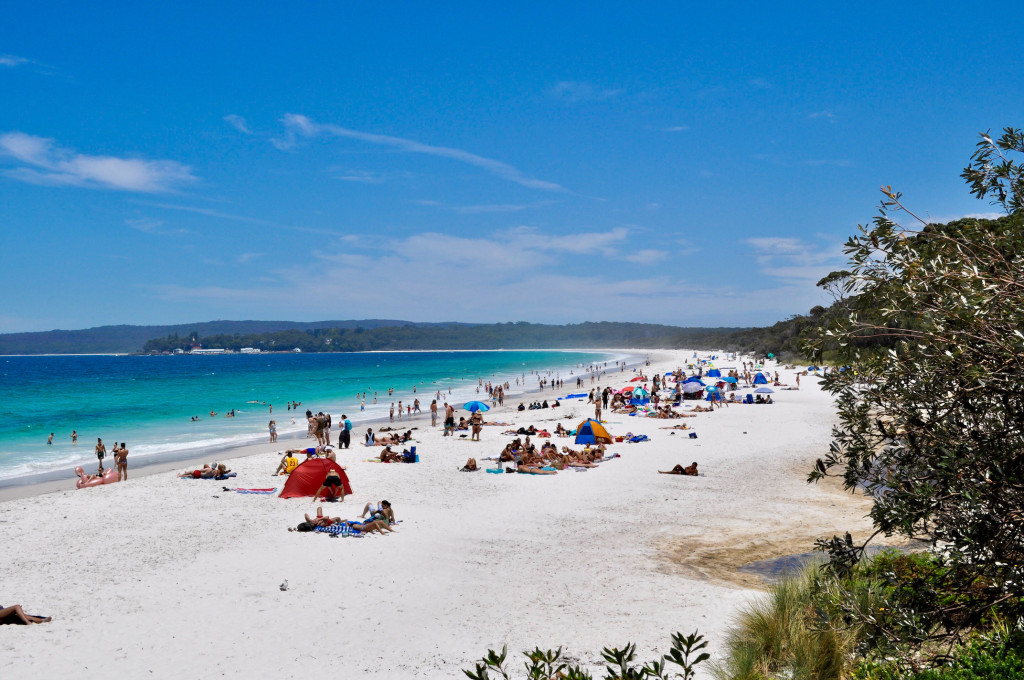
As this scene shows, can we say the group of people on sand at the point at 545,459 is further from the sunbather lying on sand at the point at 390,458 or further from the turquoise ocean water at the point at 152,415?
the turquoise ocean water at the point at 152,415

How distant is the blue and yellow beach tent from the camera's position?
73.3 feet

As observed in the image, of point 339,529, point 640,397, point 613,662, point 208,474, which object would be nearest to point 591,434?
point 339,529

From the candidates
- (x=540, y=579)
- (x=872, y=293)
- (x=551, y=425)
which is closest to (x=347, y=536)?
(x=540, y=579)

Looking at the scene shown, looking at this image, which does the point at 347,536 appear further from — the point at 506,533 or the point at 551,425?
the point at 551,425

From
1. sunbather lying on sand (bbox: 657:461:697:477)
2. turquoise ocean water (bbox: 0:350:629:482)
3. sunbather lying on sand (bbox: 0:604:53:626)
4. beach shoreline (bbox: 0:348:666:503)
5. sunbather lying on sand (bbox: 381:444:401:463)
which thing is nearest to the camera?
sunbather lying on sand (bbox: 0:604:53:626)

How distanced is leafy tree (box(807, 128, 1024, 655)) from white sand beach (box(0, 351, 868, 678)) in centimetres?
395

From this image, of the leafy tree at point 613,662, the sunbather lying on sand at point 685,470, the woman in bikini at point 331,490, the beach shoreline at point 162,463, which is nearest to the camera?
the leafy tree at point 613,662

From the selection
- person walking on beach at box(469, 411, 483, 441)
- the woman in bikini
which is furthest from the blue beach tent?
the woman in bikini

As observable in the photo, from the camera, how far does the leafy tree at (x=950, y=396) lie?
12.0 ft

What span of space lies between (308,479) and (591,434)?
1062 centimetres

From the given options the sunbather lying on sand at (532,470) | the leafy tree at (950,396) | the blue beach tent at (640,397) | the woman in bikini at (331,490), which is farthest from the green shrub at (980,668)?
the blue beach tent at (640,397)

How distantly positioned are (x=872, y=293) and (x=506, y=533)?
9365 mm

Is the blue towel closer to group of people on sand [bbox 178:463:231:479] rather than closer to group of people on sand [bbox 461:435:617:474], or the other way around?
group of people on sand [bbox 461:435:617:474]

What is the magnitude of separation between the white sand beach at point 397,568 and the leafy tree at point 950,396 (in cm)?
395
